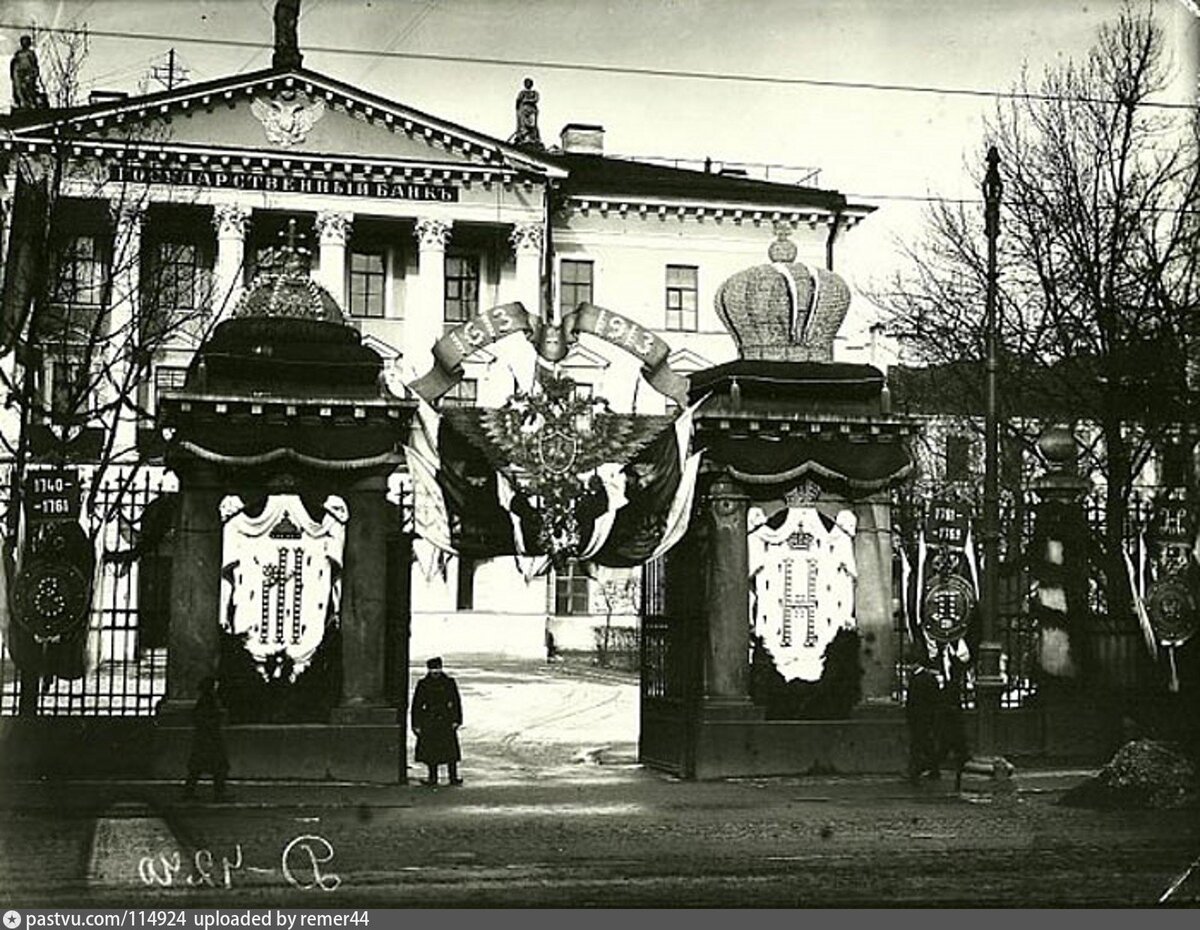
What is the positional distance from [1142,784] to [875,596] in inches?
116

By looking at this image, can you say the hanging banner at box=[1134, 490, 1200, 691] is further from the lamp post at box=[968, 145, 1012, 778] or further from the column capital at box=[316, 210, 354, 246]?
the column capital at box=[316, 210, 354, 246]

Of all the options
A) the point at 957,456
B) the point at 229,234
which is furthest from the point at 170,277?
the point at 957,456

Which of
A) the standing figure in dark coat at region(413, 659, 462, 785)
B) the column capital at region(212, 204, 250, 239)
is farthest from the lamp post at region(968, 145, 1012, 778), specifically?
the column capital at region(212, 204, 250, 239)

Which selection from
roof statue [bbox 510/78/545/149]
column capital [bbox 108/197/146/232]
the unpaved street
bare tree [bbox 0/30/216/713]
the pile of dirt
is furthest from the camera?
roof statue [bbox 510/78/545/149]

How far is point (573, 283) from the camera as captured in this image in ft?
150

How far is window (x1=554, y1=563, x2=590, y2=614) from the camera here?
41000 mm

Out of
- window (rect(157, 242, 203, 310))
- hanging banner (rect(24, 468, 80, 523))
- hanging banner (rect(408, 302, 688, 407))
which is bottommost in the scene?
hanging banner (rect(24, 468, 80, 523))

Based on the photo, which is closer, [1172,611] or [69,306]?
[1172,611]

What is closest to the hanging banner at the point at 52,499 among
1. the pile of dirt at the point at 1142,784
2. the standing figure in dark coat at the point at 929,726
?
the standing figure in dark coat at the point at 929,726

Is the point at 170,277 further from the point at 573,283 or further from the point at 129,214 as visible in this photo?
the point at 573,283

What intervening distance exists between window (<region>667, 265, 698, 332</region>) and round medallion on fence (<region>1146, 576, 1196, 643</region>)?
29246 mm

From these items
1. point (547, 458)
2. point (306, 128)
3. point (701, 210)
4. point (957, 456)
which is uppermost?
point (306, 128)

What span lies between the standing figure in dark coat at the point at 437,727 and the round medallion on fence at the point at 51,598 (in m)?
3.30

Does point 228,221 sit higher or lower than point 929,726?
higher
